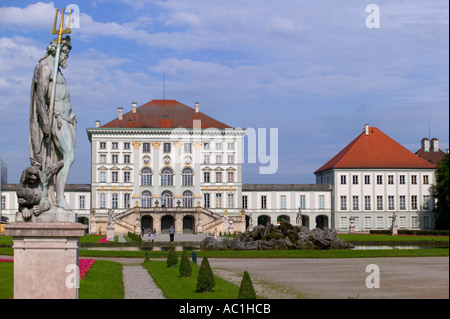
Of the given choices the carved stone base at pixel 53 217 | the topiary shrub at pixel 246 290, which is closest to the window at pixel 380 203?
the topiary shrub at pixel 246 290

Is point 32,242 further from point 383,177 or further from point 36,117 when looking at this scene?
point 383,177

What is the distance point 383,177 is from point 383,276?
186 ft

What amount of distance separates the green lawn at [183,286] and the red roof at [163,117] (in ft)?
165

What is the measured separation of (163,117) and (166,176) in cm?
676

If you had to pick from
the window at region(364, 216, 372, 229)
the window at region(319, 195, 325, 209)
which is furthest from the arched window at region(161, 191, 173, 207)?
the window at region(364, 216, 372, 229)

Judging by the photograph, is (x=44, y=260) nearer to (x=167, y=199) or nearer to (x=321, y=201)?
(x=167, y=199)

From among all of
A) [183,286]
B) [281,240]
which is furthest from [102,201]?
[183,286]

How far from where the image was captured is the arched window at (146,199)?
69312 mm

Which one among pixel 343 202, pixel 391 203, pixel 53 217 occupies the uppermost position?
pixel 53 217

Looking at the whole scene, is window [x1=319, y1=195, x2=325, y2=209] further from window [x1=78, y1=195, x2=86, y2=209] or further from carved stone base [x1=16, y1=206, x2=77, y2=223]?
carved stone base [x1=16, y1=206, x2=77, y2=223]

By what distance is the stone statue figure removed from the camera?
7.95 meters

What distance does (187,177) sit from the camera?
229 ft
